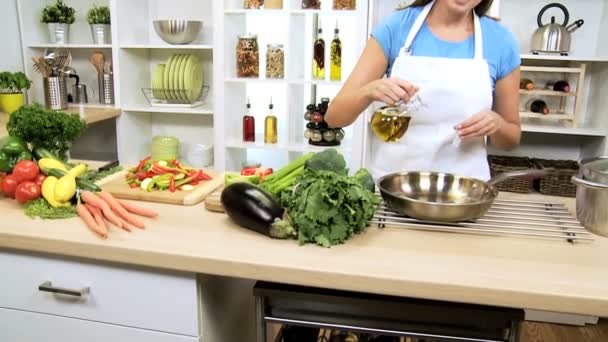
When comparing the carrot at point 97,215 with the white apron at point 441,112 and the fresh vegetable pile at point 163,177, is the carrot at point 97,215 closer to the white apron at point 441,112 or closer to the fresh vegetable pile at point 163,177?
the fresh vegetable pile at point 163,177

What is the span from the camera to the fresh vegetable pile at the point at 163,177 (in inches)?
52.3

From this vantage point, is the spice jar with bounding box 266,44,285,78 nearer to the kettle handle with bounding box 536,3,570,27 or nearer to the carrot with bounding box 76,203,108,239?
the kettle handle with bounding box 536,3,570,27

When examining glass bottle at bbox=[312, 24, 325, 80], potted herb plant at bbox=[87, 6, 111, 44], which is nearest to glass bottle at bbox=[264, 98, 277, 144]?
glass bottle at bbox=[312, 24, 325, 80]

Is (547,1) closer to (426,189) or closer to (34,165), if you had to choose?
(426,189)

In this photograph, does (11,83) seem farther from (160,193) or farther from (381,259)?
(381,259)

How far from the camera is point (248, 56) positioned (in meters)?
2.81

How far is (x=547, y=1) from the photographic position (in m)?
2.67

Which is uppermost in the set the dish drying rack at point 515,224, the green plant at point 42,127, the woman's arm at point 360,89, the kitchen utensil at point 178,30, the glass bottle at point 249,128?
the kitchen utensil at point 178,30

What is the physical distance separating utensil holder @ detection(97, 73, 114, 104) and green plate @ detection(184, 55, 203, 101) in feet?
1.69

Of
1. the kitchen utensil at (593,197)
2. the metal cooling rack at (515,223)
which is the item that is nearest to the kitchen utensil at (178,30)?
the metal cooling rack at (515,223)

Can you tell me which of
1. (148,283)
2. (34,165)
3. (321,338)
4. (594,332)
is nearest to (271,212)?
(148,283)

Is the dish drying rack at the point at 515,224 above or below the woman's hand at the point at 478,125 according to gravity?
below

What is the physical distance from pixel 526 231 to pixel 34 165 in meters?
1.14

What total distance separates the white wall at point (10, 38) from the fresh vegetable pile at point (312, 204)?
2.60 m
